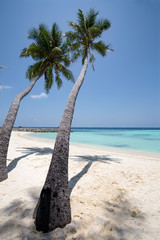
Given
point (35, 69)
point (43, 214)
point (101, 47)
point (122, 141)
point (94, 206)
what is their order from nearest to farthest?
point (43, 214) < point (94, 206) < point (101, 47) < point (35, 69) < point (122, 141)

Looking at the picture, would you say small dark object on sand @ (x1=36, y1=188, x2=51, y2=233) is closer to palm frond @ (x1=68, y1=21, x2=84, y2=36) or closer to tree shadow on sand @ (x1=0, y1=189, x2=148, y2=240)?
tree shadow on sand @ (x1=0, y1=189, x2=148, y2=240)

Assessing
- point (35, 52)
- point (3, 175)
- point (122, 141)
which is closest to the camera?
point (3, 175)

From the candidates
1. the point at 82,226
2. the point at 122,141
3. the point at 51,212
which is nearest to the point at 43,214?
the point at 51,212

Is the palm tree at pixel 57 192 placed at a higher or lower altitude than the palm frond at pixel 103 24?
lower

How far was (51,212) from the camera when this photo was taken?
6.77ft

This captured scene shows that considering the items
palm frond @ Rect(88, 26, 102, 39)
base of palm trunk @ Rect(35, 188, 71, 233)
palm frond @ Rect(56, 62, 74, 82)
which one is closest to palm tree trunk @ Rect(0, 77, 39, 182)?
base of palm trunk @ Rect(35, 188, 71, 233)

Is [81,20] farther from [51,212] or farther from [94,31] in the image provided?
[51,212]

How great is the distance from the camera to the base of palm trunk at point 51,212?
6.67 feet

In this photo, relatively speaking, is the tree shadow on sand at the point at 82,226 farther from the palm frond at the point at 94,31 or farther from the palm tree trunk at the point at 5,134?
the palm frond at the point at 94,31

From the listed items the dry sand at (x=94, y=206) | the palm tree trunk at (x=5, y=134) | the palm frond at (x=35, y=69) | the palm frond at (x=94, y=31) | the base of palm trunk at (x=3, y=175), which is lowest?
the dry sand at (x=94, y=206)

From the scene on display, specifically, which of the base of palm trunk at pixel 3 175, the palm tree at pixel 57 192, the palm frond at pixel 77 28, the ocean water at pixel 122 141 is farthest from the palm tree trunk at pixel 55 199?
the ocean water at pixel 122 141

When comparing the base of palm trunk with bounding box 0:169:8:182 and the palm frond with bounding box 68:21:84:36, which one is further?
the palm frond with bounding box 68:21:84:36

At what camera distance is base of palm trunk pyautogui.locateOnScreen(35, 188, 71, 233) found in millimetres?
2033

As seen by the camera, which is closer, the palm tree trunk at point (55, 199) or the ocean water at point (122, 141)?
the palm tree trunk at point (55, 199)
